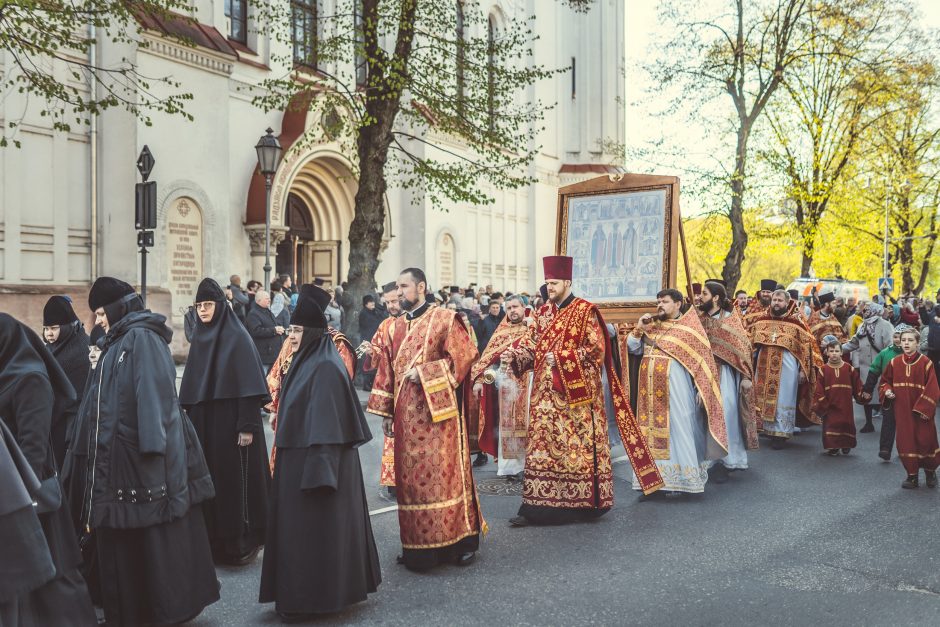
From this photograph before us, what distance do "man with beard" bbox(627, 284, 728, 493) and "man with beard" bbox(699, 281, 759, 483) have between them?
96cm

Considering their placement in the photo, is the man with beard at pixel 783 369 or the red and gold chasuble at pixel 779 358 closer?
the man with beard at pixel 783 369

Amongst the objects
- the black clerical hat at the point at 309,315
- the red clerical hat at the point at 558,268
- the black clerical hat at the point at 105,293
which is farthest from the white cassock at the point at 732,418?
the black clerical hat at the point at 105,293

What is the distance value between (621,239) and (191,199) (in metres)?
11.5

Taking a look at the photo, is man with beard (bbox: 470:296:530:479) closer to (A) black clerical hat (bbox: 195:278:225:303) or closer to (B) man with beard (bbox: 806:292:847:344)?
→ (A) black clerical hat (bbox: 195:278:225:303)

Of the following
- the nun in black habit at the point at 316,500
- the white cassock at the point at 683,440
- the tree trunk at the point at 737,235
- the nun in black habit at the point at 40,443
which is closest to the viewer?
the nun in black habit at the point at 40,443

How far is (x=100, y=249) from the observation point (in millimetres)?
15844

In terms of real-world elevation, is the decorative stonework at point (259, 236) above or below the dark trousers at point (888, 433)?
above

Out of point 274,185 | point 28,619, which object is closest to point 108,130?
point 274,185

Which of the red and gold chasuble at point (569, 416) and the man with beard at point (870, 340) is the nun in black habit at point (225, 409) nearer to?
the red and gold chasuble at point (569, 416)

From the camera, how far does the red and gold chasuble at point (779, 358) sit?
11.5 meters

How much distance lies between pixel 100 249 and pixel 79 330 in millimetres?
10299

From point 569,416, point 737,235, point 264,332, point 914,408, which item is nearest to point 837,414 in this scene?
point 914,408

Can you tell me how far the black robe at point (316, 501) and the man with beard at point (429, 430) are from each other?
0.92m

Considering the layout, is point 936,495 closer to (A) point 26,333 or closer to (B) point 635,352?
(B) point 635,352
